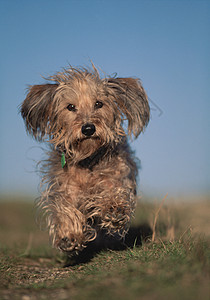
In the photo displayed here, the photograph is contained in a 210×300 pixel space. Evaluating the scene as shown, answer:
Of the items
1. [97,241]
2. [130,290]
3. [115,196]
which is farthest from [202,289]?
[97,241]

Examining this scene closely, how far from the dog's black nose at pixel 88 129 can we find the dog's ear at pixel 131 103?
82 cm

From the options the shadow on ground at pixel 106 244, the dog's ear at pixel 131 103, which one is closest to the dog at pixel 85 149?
the dog's ear at pixel 131 103

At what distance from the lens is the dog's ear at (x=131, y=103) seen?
5051 millimetres

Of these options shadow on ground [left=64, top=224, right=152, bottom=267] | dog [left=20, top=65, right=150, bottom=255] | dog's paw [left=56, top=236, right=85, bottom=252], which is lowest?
shadow on ground [left=64, top=224, right=152, bottom=267]

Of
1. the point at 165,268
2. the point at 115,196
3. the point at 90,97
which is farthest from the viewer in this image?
the point at 90,97

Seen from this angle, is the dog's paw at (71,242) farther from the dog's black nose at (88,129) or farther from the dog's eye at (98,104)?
the dog's eye at (98,104)

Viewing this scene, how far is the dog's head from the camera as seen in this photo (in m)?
4.46

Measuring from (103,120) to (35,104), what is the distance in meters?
1.09

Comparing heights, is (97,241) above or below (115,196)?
below

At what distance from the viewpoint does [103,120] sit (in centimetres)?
452

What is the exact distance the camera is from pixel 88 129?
434 centimetres

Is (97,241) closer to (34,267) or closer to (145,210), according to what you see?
(34,267)

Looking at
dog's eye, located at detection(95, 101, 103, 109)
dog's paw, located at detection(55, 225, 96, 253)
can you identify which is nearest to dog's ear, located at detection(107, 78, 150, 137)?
dog's eye, located at detection(95, 101, 103, 109)

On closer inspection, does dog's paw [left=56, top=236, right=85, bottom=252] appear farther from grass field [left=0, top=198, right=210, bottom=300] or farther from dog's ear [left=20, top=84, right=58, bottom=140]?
dog's ear [left=20, top=84, right=58, bottom=140]
